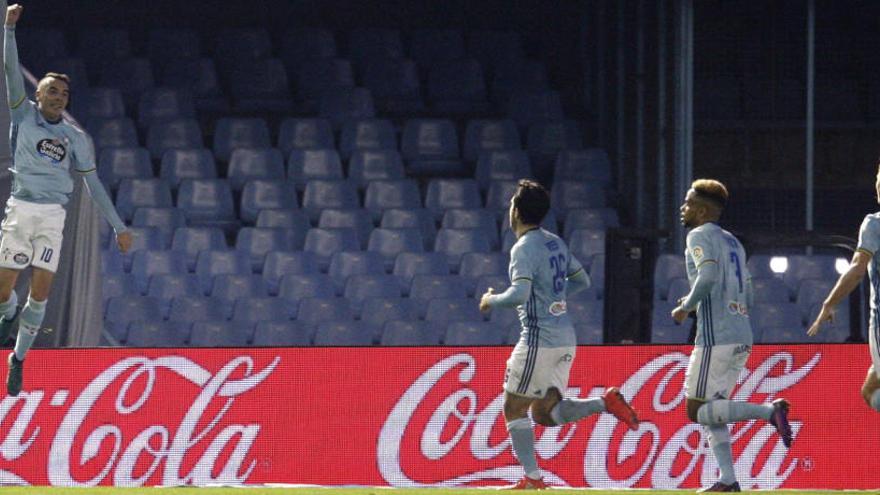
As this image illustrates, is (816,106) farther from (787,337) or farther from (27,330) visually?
(27,330)

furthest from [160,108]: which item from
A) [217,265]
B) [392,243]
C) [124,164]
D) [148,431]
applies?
[148,431]

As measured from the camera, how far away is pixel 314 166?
18.7 meters

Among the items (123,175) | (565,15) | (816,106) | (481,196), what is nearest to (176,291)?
(123,175)

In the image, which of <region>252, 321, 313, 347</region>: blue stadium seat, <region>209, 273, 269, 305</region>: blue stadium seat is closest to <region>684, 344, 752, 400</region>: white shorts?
<region>252, 321, 313, 347</region>: blue stadium seat

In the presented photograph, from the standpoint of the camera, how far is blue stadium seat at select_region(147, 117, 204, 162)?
752 inches

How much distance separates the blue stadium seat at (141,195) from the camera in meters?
18.3

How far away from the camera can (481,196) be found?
1894 cm

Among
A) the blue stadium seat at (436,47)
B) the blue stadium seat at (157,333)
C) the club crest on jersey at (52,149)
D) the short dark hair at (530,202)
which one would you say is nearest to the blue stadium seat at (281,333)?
the blue stadium seat at (157,333)

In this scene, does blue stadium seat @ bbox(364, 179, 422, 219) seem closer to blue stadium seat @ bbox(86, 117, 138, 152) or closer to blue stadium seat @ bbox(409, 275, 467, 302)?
blue stadium seat @ bbox(409, 275, 467, 302)

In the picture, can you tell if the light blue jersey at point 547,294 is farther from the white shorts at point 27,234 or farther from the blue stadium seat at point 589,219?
the blue stadium seat at point 589,219

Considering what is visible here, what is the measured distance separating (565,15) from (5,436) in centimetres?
1037

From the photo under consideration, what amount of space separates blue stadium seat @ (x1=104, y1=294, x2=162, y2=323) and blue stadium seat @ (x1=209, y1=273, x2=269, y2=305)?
1.94 ft

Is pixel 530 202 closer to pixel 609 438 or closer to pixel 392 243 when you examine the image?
pixel 609 438

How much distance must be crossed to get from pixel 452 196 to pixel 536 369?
8.49 meters
